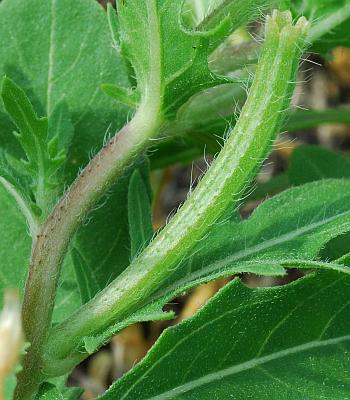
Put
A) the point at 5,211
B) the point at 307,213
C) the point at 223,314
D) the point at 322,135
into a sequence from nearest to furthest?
the point at 223,314, the point at 307,213, the point at 5,211, the point at 322,135

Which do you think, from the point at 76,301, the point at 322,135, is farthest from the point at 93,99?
the point at 322,135

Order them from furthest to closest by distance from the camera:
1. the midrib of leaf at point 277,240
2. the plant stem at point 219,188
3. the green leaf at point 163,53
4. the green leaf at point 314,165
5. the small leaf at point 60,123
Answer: the green leaf at point 314,165 < the small leaf at point 60,123 < the midrib of leaf at point 277,240 < the green leaf at point 163,53 < the plant stem at point 219,188

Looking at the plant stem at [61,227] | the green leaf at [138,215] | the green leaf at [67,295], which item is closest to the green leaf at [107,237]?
the green leaf at [67,295]

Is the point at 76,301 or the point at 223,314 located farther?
the point at 76,301

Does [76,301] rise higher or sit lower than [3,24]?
lower

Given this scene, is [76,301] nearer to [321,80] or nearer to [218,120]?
[218,120]

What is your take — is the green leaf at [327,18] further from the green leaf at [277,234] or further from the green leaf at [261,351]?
the green leaf at [261,351]

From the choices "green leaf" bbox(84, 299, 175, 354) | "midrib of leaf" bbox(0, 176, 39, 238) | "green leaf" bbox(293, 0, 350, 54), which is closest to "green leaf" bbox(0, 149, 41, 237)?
"midrib of leaf" bbox(0, 176, 39, 238)
